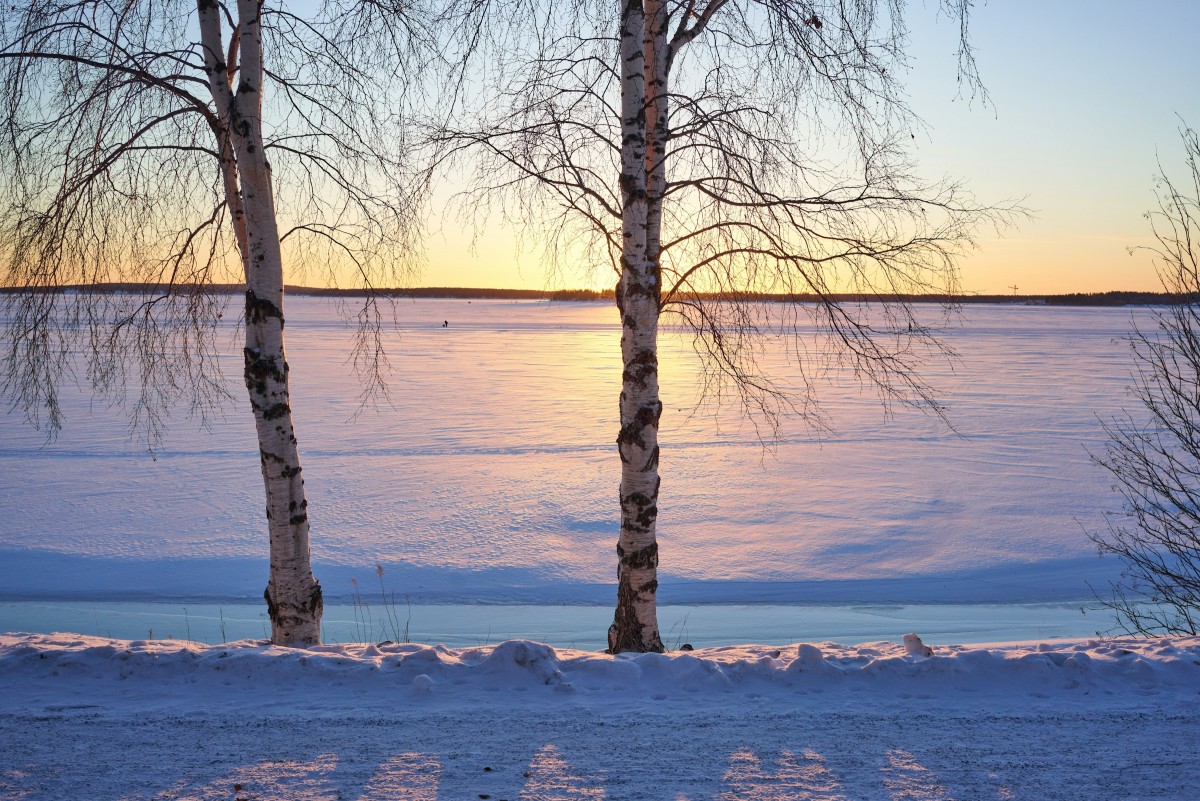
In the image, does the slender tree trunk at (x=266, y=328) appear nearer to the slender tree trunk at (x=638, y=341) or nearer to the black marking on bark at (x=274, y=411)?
the black marking on bark at (x=274, y=411)

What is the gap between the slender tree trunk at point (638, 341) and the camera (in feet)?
20.2

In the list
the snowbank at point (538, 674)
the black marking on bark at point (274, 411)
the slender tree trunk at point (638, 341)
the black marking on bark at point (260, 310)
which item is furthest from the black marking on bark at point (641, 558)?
the black marking on bark at point (260, 310)

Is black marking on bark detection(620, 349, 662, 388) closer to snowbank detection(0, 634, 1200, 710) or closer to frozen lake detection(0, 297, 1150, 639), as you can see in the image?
snowbank detection(0, 634, 1200, 710)

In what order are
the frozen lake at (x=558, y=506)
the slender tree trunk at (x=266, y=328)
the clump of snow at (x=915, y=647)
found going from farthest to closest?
1. the frozen lake at (x=558, y=506)
2. the slender tree trunk at (x=266, y=328)
3. the clump of snow at (x=915, y=647)

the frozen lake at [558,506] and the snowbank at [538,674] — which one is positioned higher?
the snowbank at [538,674]

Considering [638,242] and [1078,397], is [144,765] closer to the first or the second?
[638,242]

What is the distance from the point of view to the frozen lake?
11844mm

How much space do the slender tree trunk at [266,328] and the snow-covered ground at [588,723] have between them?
98 centimetres

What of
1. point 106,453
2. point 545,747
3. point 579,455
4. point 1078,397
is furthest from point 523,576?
point 1078,397

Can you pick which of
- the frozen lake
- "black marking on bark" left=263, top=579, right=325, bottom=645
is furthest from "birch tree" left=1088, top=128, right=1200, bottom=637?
"black marking on bark" left=263, top=579, right=325, bottom=645

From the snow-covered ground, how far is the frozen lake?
3.27m

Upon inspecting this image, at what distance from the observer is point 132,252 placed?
6188 mm

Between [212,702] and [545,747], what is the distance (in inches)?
73.0

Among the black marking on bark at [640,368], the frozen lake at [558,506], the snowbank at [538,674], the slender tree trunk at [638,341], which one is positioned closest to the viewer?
the snowbank at [538,674]
